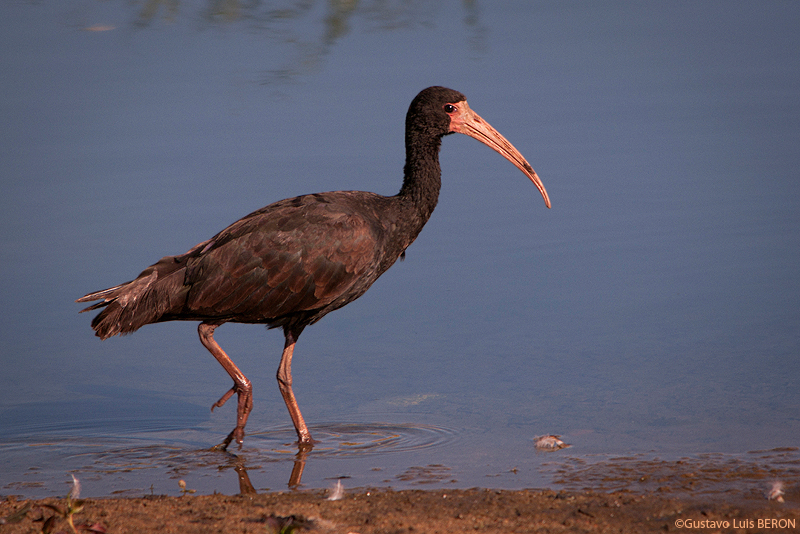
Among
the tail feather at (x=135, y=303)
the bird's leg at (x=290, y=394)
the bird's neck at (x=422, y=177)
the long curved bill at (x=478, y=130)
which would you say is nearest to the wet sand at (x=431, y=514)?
the bird's leg at (x=290, y=394)

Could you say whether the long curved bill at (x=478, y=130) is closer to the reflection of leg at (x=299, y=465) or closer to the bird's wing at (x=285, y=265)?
the bird's wing at (x=285, y=265)

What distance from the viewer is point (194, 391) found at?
7.37 m

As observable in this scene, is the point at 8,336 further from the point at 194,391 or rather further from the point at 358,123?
the point at 358,123

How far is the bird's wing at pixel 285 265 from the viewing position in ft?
21.7

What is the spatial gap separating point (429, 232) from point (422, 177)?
2899 mm

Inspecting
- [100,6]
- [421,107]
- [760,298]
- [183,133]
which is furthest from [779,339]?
[100,6]

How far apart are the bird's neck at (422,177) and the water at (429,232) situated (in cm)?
132

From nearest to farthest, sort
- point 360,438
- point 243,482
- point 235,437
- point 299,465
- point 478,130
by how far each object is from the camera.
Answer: point 243,482
point 299,465
point 360,438
point 235,437
point 478,130

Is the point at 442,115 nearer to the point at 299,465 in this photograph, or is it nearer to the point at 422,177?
the point at 422,177

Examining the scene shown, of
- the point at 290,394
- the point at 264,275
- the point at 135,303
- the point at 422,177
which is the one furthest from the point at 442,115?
the point at 135,303

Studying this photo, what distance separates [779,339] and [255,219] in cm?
422

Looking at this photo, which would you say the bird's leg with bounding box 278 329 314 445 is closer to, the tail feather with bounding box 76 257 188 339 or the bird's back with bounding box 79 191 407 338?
the bird's back with bounding box 79 191 407 338

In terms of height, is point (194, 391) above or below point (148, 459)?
above

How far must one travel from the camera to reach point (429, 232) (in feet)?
32.8
